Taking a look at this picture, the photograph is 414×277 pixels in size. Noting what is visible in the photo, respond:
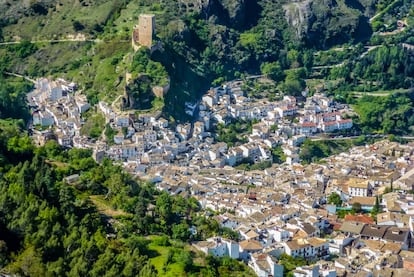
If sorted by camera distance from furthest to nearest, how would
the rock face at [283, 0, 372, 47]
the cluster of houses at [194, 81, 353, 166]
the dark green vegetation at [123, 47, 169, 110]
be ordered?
1. the rock face at [283, 0, 372, 47]
2. the dark green vegetation at [123, 47, 169, 110]
3. the cluster of houses at [194, 81, 353, 166]

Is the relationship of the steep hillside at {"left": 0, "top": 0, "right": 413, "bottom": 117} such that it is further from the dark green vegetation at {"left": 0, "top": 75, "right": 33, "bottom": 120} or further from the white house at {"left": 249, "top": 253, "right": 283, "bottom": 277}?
the white house at {"left": 249, "top": 253, "right": 283, "bottom": 277}

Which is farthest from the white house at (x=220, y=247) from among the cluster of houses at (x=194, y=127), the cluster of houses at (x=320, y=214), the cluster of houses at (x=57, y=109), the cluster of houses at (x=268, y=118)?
the cluster of houses at (x=57, y=109)

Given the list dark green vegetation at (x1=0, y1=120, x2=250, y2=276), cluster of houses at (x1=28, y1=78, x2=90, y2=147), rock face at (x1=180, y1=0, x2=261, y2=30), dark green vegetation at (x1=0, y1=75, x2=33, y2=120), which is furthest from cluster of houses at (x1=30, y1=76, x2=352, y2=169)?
rock face at (x1=180, y1=0, x2=261, y2=30)

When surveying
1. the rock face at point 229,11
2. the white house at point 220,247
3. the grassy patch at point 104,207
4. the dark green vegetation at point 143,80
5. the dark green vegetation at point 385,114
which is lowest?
the dark green vegetation at point 385,114

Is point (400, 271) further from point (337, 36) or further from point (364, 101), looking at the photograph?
point (337, 36)

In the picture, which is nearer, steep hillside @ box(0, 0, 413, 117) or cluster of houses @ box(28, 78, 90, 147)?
cluster of houses @ box(28, 78, 90, 147)

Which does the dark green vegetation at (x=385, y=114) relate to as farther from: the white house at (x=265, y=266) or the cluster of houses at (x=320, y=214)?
the white house at (x=265, y=266)
